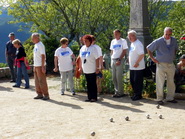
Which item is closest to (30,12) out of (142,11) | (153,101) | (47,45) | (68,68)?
(47,45)

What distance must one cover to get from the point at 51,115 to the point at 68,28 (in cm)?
1092

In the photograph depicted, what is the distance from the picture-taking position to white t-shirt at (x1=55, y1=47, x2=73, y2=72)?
922cm

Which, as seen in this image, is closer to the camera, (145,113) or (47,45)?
(145,113)

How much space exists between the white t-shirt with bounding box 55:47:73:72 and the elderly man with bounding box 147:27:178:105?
2461 millimetres

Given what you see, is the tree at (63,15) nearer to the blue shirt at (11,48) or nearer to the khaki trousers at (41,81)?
the blue shirt at (11,48)

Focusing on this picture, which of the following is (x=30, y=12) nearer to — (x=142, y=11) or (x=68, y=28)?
(x=68, y=28)

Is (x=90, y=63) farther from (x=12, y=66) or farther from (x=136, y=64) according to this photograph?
(x=12, y=66)

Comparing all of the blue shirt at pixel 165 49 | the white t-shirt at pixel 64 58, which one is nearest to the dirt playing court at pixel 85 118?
the white t-shirt at pixel 64 58

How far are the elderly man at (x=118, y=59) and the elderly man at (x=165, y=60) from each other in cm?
90

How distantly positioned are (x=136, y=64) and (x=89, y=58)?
112cm

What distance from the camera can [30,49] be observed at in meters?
16.5

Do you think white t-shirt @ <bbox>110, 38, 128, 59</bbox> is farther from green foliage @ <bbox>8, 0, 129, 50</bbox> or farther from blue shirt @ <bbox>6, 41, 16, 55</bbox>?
green foliage @ <bbox>8, 0, 129, 50</bbox>

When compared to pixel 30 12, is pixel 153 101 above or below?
below

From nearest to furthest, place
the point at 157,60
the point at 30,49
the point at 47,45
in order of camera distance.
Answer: the point at 157,60
the point at 47,45
the point at 30,49
